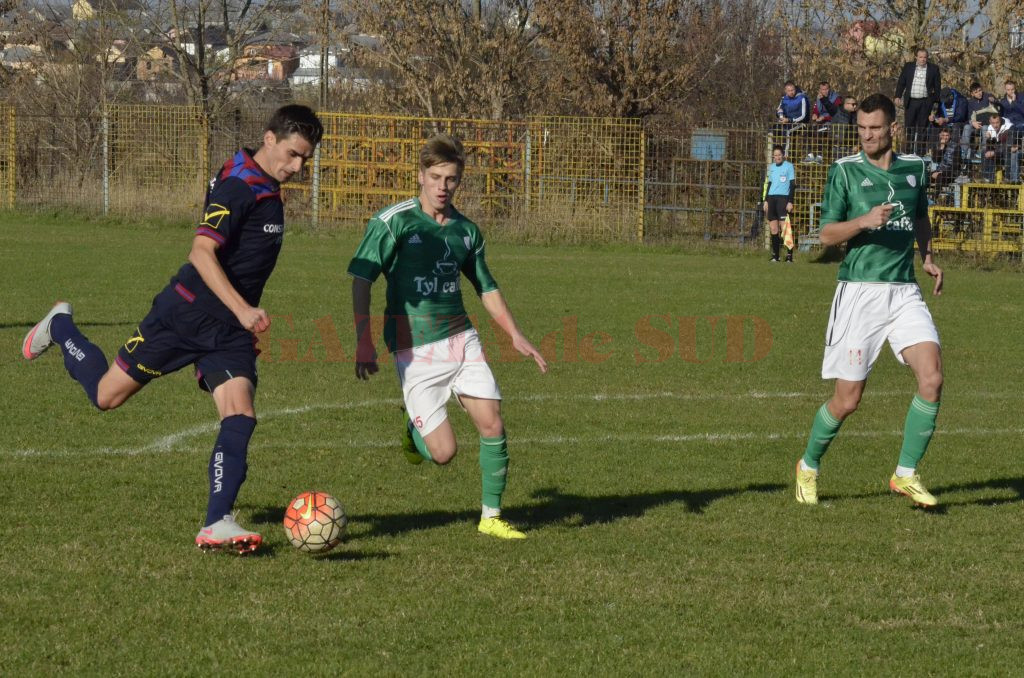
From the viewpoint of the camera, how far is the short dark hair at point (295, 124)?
18.6 ft

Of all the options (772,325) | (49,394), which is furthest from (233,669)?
(772,325)

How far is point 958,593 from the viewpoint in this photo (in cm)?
542

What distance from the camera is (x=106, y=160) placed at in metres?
28.4

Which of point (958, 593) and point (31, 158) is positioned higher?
point (31, 158)

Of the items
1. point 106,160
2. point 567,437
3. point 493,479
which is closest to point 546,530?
point 493,479

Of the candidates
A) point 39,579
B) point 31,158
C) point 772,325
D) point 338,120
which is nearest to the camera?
point 39,579

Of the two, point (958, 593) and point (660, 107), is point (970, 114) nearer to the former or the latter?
point (660, 107)

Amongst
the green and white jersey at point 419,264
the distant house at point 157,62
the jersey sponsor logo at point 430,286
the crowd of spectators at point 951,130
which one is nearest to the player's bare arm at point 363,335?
the green and white jersey at point 419,264

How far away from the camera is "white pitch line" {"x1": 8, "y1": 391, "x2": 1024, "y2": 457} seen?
7934 mm

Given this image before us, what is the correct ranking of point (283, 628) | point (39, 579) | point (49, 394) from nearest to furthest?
point (283, 628) → point (39, 579) → point (49, 394)

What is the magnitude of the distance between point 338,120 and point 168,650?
78.2 feet

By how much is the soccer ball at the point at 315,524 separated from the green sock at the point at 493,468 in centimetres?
76

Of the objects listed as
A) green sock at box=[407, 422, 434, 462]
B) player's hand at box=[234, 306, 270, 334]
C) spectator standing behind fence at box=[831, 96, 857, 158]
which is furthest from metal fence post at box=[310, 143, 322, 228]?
player's hand at box=[234, 306, 270, 334]

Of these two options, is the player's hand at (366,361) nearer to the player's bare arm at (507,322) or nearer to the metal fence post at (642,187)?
the player's bare arm at (507,322)
